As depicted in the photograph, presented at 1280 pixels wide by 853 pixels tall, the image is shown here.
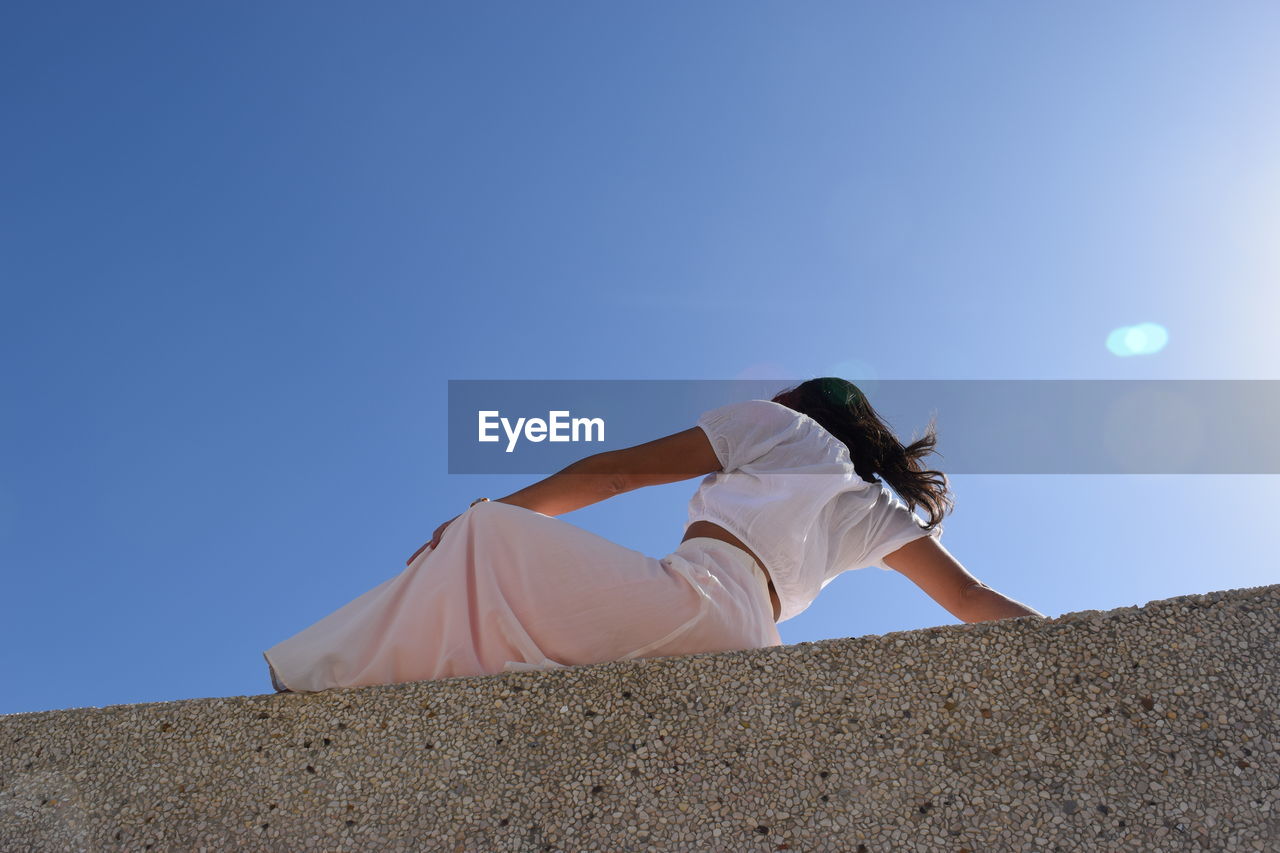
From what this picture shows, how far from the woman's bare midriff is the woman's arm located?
51cm

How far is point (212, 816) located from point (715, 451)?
73.2 inches

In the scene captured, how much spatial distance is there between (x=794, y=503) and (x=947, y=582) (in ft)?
2.28

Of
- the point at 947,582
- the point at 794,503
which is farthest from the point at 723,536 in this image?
the point at 947,582

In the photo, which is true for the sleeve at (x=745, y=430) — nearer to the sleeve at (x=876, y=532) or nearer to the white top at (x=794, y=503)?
the white top at (x=794, y=503)

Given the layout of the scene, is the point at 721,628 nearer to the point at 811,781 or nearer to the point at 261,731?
the point at 811,781

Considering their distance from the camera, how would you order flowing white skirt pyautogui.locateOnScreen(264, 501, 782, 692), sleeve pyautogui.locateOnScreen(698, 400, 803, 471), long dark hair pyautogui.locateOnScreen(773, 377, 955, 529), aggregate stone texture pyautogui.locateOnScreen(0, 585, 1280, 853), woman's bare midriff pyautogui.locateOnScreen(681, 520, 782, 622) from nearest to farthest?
aggregate stone texture pyautogui.locateOnScreen(0, 585, 1280, 853), flowing white skirt pyautogui.locateOnScreen(264, 501, 782, 692), woman's bare midriff pyautogui.locateOnScreen(681, 520, 782, 622), sleeve pyautogui.locateOnScreen(698, 400, 803, 471), long dark hair pyautogui.locateOnScreen(773, 377, 955, 529)

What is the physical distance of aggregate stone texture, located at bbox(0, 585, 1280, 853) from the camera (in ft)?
6.66

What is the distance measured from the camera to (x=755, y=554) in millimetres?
2939

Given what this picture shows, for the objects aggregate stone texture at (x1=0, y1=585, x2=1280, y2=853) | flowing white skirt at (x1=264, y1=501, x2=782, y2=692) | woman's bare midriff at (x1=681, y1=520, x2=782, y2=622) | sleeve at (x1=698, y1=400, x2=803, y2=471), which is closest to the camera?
aggregate stone texture at (x1=0, y1=585, x2=1280, y2=853)

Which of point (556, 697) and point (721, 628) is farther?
point (721, 628)

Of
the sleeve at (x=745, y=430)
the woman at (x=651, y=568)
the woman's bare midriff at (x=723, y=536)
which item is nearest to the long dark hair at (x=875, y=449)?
the woman at (x=651, y=568)

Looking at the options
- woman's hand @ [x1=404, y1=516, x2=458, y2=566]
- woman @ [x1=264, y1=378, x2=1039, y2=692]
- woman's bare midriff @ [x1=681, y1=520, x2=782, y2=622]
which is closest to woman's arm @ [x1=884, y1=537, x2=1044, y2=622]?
woman @ [x1=264, y1=378, x2=1039, y2=692]

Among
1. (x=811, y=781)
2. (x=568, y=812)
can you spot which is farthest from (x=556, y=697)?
(x=811, y=781)

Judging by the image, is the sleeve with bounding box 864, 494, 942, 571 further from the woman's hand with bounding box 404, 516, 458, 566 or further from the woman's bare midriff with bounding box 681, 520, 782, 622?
the woman's hand with bounding box 404, 516, 458, 566
